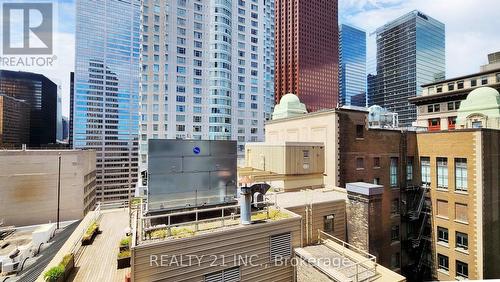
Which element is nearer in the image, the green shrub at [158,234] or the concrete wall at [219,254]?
the concrete wall at [219,254]

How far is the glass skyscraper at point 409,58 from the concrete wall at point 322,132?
15322 centimetres

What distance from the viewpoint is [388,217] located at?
25.3 m

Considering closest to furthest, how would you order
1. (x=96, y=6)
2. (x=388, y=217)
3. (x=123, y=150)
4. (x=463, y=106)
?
(x=388, y=217), (x=463, y=106), (x=123, y=150), (x=96, y=6)

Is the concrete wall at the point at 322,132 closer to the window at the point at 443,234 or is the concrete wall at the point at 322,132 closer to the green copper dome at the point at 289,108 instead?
the green copper dome at the point at 289,108

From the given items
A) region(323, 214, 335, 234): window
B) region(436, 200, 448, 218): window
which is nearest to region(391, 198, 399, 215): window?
region(436, 200, 448, 218): window

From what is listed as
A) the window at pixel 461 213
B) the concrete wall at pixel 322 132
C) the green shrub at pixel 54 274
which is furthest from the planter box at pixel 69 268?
the window at pixel 461 213

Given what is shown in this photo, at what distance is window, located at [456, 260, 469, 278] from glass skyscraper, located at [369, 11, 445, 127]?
5845 inches

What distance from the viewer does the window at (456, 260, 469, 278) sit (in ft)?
77.2

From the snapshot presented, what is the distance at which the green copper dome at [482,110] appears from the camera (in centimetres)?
2875

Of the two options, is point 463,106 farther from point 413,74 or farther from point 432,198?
point 413,74

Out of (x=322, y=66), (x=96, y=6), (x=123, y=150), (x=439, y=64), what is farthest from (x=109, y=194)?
(x=439, y=64)

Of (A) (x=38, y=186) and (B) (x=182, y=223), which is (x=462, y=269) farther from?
(A) (x=38, y=186)

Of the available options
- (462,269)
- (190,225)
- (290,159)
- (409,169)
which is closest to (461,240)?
(462,269)

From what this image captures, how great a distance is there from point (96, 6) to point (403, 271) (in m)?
210
